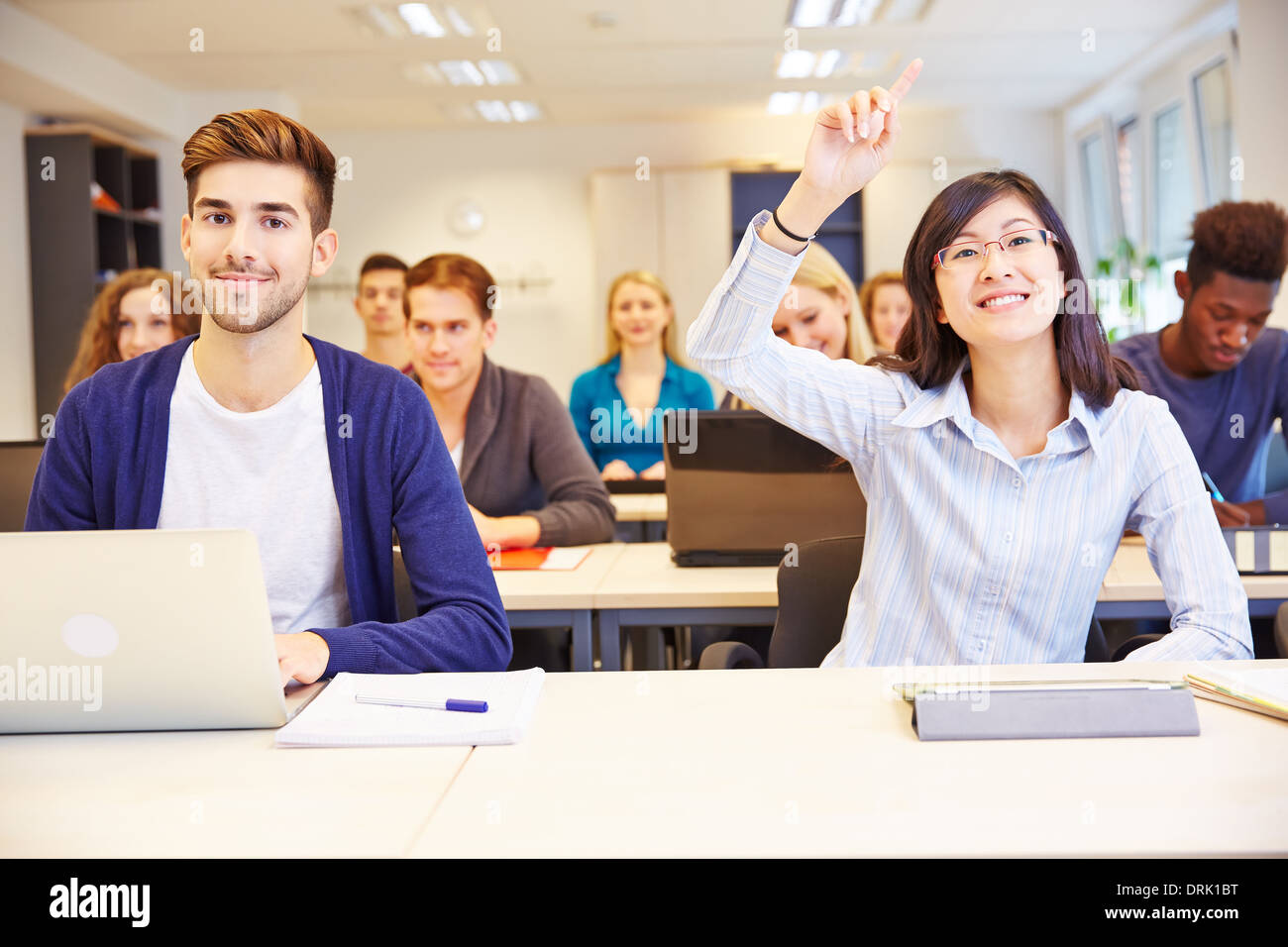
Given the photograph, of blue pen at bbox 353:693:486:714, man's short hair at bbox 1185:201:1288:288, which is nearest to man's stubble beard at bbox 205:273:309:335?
blue pen at bbox 353:693:486:714

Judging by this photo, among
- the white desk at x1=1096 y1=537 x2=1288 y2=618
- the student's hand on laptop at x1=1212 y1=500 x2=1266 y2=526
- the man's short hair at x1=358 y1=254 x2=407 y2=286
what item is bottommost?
the white desk at x1=1096 y1=537 x2=1288 y2=618

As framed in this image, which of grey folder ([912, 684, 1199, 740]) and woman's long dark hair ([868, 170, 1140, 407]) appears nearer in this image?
grey folder ([912, 684, 1199, 740])

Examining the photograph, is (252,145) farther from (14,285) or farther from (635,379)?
(14,285)

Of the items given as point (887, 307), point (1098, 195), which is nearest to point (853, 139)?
point (887, 307)

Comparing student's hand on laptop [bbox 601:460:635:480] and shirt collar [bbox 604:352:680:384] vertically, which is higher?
shirt collar [bbox 604:352:680:384]

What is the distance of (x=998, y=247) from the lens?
1637mm

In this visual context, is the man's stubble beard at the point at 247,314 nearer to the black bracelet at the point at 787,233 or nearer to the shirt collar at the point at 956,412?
the black bracelet at the point at 787,233

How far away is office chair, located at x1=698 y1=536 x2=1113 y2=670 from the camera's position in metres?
1.81

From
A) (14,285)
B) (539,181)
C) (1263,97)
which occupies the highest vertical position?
(539,181)

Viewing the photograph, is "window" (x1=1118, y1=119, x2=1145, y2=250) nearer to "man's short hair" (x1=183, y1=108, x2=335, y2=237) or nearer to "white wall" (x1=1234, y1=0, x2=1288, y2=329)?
"white wall" (x1=1234, y1=0, x2=1288, y2=329)

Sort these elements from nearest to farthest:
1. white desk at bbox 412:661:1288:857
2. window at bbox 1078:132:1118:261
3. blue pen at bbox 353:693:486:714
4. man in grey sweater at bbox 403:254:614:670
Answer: white desk at bbox 412:661:1288:857 < blue pen at bbox 353:693:486:714 < man in grey sweater at bbox 403:254:614:670 < window at bbox 1078:132:1118:261

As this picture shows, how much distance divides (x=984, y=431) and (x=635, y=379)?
319cm

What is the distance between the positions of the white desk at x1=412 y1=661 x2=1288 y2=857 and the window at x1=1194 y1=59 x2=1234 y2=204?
579 cm
